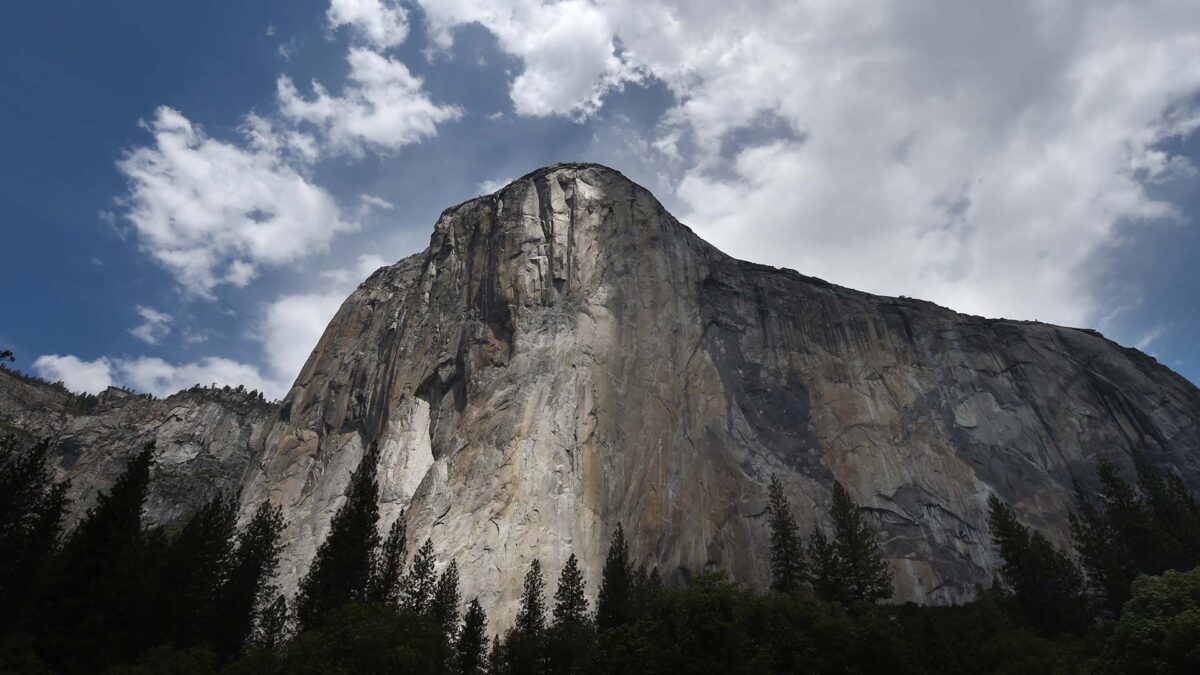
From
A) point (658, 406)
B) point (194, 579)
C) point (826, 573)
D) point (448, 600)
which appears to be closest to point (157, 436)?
point (658, 406)

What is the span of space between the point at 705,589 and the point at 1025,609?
34.9 meters

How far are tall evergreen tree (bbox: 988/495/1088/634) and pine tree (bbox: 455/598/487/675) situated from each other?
1481 inches

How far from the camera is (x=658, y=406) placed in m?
67.4

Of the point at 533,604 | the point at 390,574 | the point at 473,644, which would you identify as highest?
the point at 390,574

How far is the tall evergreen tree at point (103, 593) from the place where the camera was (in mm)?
28969

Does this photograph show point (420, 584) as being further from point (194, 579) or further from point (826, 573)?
point (826, 573)

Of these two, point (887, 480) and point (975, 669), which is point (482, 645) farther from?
point (887, 480)

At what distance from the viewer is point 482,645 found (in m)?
42.5

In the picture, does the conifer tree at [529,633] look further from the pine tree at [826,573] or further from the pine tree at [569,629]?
the pine tree at [826,573]

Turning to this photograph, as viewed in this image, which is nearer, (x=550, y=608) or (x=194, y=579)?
(x=194, y=579)

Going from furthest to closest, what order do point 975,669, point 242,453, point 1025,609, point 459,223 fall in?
point 242,453, point 459,223, point 1025,609, point 975,669

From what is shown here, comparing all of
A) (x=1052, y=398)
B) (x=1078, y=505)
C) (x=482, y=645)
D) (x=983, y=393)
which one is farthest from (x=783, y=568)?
(x=1052, y=398)

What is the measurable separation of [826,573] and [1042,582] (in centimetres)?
1522

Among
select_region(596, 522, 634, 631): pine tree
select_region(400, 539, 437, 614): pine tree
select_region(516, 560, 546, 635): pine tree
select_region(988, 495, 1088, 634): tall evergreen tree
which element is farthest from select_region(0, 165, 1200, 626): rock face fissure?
select_region(988, 495, 1088, 634): tall evergreen tree
